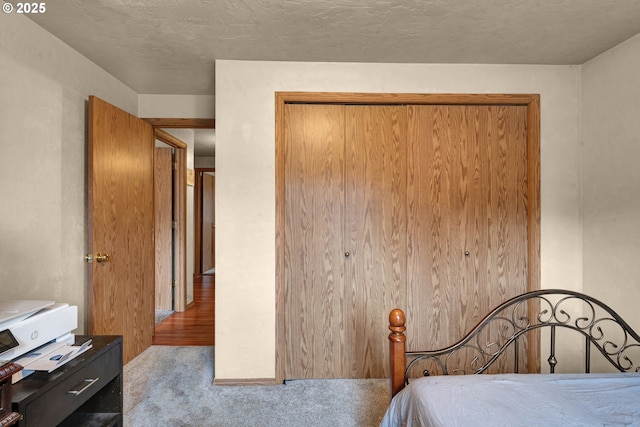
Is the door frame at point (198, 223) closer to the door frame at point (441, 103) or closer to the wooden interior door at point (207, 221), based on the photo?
the wooden interior door at point (207, 221)

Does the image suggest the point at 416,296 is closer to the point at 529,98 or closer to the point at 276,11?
the point at 529,98

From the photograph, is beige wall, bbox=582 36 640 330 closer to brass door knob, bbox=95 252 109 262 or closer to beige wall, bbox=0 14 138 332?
brass door knob, bbox=95 252 109 262

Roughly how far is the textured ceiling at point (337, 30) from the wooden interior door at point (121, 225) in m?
0.54

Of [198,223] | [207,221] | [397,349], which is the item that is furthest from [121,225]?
[207,221]

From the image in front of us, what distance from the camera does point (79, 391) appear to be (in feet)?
4.55

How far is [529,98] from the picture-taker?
2547 mm

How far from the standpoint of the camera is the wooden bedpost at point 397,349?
1.38 metres

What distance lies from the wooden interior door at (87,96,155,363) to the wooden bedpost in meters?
2.11

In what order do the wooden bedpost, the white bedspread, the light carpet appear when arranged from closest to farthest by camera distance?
the white bedspread → the wooden bedpost → the light carpet

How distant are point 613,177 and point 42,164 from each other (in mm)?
3722

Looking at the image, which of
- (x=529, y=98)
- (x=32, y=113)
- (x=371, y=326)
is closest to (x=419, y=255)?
(x=371, y=326)

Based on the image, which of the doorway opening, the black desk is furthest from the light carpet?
the doorway opening

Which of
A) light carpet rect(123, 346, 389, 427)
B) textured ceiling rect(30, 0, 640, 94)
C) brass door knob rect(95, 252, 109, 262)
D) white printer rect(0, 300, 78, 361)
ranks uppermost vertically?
textured ceiling rect(30, 0, 640, 94)

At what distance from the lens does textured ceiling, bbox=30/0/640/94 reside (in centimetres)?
183
